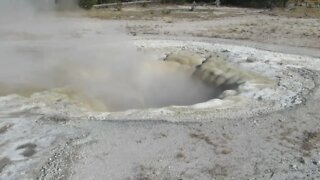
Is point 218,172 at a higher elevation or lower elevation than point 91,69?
lower

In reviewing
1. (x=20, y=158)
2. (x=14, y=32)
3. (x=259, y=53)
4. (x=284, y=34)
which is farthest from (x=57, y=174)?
(x=284, y=34)

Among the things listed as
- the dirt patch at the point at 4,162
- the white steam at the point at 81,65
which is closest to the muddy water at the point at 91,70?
the white steam at the point at 81,65

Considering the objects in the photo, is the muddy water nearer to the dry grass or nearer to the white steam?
the white steam

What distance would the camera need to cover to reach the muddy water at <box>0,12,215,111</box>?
18281 mm

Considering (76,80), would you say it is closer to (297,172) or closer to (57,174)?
(57,174)

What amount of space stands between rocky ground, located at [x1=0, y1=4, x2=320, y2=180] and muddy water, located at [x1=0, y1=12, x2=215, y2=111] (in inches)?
64.5

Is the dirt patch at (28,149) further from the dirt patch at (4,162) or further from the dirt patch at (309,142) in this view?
the dirt patch at (309,142)

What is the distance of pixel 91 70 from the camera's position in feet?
67.4

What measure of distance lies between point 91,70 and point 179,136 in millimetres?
8031

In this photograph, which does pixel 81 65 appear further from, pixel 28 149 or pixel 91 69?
pixel 28 149

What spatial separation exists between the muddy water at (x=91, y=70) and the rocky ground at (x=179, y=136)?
1.64 metres

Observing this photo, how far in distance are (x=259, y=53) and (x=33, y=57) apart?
9973 millimetres

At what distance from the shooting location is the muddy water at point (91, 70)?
18281 mm

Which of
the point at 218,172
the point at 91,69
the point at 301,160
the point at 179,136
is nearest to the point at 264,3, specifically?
the point at 91,69
